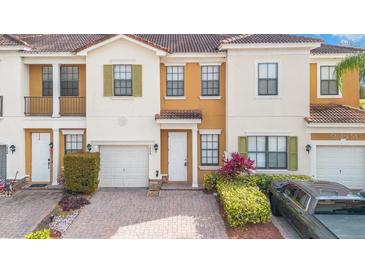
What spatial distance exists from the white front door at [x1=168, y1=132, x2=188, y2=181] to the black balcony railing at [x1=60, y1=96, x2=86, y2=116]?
4.37 m

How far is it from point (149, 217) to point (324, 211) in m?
5.45

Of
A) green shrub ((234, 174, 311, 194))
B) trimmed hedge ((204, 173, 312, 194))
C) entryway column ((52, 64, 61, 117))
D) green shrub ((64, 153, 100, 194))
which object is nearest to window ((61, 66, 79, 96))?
entryway column ((52, 64, 61, 117))

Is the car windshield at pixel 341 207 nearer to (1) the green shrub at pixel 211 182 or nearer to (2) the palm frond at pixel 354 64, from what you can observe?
(1) the green shrub at pixel 211 182

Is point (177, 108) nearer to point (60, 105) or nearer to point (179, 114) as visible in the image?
point (179, 114)

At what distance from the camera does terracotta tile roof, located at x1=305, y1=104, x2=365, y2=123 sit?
43.0 ft

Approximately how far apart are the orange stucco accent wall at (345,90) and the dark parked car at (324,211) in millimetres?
6242

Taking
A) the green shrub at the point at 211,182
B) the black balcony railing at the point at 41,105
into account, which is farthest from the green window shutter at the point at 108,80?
the green shrub at the point at 211,182

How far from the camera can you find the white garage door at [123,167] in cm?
1441

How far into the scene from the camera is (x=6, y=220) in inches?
413

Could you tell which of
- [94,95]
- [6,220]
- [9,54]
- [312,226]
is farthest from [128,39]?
[312,226]

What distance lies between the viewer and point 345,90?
14.8 m

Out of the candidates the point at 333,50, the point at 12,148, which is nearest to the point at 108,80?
the point at 12,148

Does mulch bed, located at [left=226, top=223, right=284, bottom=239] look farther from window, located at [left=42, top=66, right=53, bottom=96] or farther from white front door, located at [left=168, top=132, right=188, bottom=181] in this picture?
window, located at [left=42, top=66, right=53, bottom=96]
